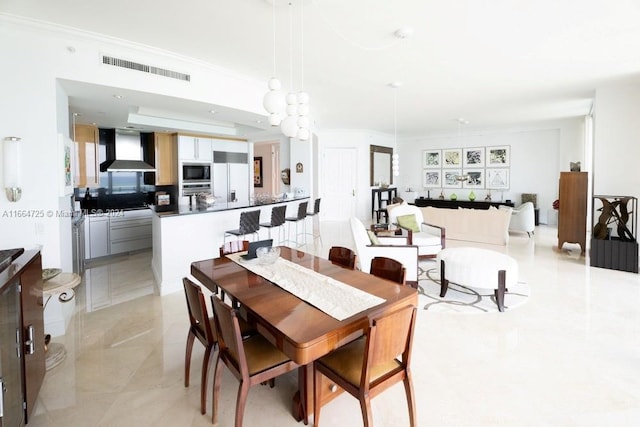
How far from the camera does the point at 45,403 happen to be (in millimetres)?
2211

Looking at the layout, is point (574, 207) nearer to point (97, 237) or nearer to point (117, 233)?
point (117, 233)

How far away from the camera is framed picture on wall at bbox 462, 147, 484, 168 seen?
10.5 m

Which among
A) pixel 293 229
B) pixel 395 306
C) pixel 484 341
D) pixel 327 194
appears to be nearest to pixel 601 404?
pixel 484 341

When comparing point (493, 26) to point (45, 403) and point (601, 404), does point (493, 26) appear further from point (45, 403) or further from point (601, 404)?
point (45, 403)

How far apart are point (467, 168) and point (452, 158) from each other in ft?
1.92

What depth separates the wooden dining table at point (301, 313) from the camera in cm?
158

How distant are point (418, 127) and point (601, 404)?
858cm

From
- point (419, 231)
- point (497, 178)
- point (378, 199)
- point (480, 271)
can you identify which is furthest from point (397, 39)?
point (497, 178)

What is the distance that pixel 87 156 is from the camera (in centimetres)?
603

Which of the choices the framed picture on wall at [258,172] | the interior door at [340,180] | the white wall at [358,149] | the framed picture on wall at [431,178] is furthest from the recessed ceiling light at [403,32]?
the framed picture on wall at [258,172]

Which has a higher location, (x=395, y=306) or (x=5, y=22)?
(x=5, y=22)

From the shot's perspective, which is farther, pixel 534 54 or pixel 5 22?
pixel 534 54

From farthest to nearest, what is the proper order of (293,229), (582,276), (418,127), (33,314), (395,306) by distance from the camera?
(418,127) → (293,229) → (582,276) → (33,314) → (395,306)

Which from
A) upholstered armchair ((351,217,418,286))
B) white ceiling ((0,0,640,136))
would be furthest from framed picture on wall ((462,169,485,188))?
upholstered armchair ((351,217,418,286))
